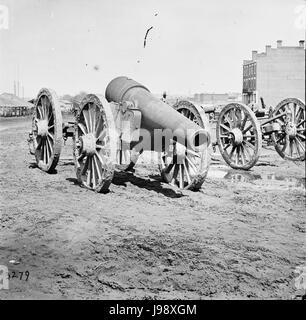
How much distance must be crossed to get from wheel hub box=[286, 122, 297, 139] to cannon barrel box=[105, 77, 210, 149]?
19.8 ft

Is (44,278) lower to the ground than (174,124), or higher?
lower

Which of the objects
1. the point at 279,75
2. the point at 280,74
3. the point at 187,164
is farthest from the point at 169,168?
the point at 280,74

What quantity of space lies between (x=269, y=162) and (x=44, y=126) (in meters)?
7.33

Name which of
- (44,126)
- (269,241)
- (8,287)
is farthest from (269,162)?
(8,287)

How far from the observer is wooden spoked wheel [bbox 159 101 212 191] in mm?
7246

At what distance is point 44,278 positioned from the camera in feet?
12.7

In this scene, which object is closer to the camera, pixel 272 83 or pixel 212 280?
pixel 212 280

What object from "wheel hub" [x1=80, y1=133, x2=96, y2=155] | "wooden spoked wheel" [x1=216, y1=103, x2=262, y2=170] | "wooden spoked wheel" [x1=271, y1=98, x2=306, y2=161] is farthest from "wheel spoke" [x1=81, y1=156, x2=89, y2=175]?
"wooden spoked wheel" [x1=271, y1=98, x2=306, y2=161]

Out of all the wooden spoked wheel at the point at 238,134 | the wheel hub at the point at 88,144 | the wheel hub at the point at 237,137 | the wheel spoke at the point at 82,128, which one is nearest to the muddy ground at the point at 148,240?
the wheel hub at the point at 88,144

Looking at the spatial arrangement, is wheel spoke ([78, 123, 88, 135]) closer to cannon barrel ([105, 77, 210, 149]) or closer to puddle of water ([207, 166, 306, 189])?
cannon barrel ([105, 77, 210, 149])

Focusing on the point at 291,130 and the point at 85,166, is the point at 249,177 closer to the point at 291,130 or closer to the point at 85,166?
the point at 291,130

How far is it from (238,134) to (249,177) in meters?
1.58

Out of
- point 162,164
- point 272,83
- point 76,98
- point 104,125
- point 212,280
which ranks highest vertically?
point 272,83

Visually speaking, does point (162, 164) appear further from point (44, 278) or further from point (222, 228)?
point (44, 278)
